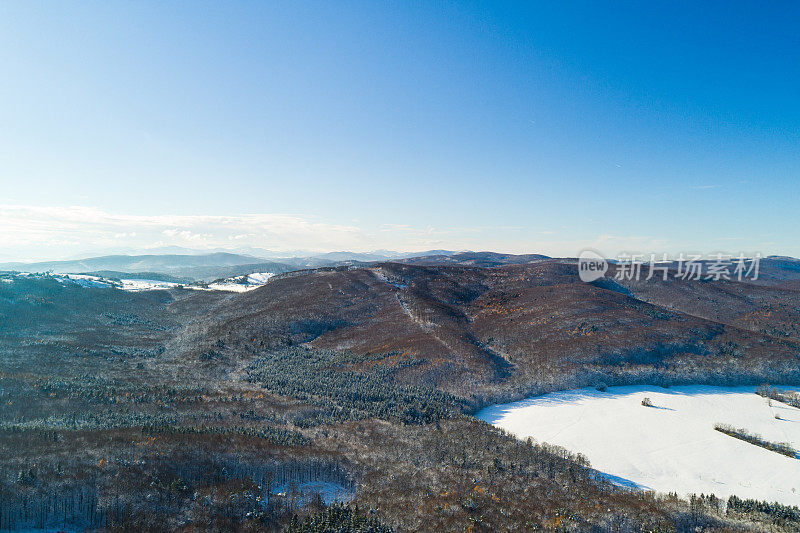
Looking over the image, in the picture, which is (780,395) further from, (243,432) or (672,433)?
(243,432)

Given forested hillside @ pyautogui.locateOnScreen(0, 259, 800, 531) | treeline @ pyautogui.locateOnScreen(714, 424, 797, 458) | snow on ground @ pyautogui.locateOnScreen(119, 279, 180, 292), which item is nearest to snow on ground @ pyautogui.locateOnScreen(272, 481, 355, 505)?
forested hillside @ pyautogui.locateOnScreen(0, 259, 800, 531)

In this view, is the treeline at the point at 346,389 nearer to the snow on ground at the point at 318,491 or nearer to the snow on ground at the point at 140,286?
the snow on ground at the point at 318,491

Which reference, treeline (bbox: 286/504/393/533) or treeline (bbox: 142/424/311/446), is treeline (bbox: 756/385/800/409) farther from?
treeline (bbox: 142/424/311/446)

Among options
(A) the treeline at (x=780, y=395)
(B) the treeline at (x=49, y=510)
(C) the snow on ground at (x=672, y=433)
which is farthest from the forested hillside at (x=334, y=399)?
(C) the snow on ground at (x=672, y=433)

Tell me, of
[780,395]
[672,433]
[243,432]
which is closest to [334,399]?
[243,432]

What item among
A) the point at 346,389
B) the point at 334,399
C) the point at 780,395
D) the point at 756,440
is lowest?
the point at 334,399

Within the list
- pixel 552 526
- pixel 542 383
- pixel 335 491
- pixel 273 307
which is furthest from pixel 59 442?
pixel 273 307
